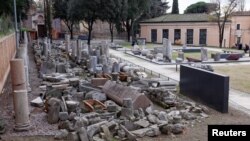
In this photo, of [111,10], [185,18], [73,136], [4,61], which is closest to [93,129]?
[73,136]

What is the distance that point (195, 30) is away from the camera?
56.1m

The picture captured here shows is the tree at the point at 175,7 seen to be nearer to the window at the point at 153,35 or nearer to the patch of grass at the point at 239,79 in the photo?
the window at the point at 153,35

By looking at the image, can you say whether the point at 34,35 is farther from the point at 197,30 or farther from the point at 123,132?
the point at 123,132

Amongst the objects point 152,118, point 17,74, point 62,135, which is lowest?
point 62,135

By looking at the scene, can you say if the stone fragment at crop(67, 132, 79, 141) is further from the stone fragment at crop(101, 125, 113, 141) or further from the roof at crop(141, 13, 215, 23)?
the roof at crop(141, 13, 215, 23)

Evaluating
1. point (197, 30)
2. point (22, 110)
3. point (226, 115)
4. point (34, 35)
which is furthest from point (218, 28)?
point (22, 110)

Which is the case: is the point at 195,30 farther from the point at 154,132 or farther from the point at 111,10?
the point at 154,132

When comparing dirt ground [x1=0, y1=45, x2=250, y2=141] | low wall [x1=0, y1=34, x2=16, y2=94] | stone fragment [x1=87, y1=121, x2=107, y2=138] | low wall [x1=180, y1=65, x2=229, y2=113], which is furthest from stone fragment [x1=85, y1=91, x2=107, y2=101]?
low wall [x1=0, y1=34, x2=16, y2=94]

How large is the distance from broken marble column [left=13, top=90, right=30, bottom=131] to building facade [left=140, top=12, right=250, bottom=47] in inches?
1870

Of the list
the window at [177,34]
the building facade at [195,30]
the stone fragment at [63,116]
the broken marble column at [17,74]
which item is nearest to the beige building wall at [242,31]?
the building facade at [195,30]

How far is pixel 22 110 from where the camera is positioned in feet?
30.3

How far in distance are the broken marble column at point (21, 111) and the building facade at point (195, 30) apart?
47508 mm

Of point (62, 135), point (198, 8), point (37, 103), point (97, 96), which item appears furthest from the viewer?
point (198, 8)

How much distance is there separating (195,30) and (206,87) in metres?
45.2
